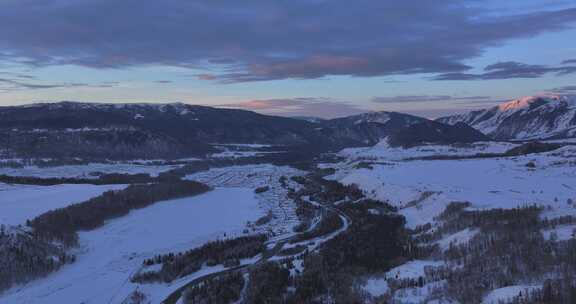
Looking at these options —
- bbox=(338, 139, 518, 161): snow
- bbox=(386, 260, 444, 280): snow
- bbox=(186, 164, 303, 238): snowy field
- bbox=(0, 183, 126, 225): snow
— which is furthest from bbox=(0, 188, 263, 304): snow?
bbox=(338, 139, 518, 161): snow

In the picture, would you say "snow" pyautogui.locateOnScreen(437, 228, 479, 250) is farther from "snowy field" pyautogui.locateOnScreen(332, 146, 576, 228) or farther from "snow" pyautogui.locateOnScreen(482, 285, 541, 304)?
"snow" pyautogui.locateOnScreen(482, 285, 541, 304)

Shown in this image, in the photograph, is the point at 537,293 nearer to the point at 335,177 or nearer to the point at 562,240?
the point at 562,240

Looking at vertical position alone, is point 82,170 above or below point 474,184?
below

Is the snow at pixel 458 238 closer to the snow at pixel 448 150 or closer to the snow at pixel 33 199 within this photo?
the snow at pixel 33 199

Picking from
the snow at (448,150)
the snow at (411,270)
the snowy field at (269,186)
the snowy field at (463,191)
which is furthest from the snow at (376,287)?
the snow at (448,150)

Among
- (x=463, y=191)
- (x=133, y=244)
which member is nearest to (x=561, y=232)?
(x=463, y=191)

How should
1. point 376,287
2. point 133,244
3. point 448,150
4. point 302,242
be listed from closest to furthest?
point 376,287
point 133,244
point 302,242
point 448,150

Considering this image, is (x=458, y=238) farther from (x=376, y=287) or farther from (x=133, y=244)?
(x=133, y=244)
